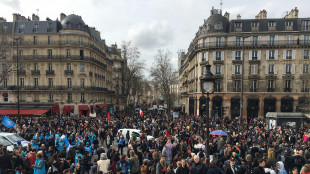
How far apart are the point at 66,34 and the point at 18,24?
9.96 metres

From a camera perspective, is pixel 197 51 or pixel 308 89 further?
pixel 197 51

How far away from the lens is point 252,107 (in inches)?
1531

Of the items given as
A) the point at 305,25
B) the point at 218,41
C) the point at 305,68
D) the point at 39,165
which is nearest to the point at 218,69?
the point at 218,41

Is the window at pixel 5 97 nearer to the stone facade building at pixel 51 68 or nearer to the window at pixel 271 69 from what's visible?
the stone facade building at pixel 51 68

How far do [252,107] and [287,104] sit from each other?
235 inches

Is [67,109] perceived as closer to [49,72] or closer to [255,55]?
[49,72]

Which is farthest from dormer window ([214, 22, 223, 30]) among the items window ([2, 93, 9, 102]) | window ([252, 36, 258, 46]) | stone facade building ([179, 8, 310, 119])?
window ([2, 93, 9, 102])

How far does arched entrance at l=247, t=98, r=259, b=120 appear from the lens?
38719 mm

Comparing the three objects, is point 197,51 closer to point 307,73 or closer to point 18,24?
point 307,73

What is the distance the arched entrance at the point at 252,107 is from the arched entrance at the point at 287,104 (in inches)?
172

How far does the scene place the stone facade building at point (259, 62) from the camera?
37688mm

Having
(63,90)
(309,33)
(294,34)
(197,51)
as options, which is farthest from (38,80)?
(309,33)

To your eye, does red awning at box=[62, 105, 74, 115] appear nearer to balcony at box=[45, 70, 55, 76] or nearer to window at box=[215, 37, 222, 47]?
balcony at box=[45, 70, 55, 76]

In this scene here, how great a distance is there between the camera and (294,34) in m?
37.8
